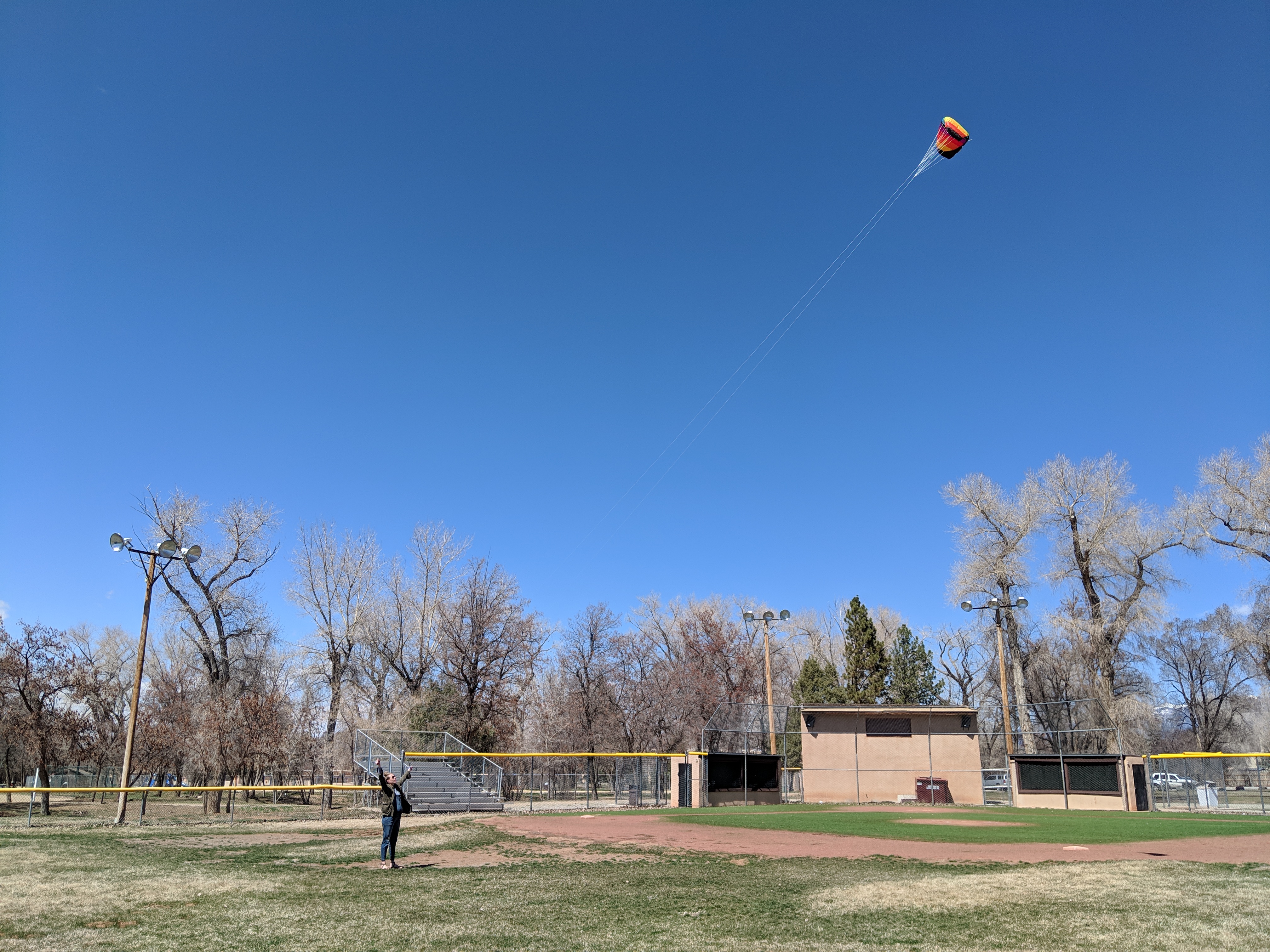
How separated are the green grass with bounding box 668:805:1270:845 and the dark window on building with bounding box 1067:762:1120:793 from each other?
144cm

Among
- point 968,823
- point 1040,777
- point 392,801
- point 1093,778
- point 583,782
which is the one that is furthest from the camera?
point 583,782

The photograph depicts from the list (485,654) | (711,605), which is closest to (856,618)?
(711,605)

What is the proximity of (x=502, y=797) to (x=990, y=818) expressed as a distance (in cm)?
1849

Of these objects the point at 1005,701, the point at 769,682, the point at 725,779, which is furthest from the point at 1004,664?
the point at 725,779

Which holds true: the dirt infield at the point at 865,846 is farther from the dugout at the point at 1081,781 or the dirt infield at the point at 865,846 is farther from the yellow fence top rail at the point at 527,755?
the dugout at the point at 1081,781

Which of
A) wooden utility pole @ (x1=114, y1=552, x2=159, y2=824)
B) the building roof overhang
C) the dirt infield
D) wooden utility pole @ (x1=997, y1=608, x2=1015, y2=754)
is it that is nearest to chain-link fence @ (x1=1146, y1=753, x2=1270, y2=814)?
wooden utility pole @ (x1=997, y1=608, x2=1015, y2=754)

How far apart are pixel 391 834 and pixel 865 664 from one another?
44.1 metres

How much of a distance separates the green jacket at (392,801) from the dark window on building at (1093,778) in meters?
30.8

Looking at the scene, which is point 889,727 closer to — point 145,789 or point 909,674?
point 909,674

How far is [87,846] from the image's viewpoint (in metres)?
18.0

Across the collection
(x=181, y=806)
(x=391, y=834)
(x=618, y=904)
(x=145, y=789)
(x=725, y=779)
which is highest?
(x=391, y=834)

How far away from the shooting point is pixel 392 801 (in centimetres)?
1460

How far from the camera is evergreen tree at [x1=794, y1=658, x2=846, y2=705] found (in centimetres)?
5244

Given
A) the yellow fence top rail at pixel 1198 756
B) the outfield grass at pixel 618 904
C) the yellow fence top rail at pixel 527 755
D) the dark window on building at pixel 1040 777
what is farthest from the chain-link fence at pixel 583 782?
the yellow fence top rail at pixel 1198 756
